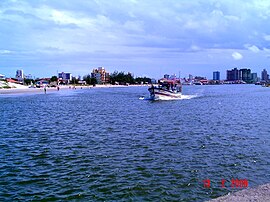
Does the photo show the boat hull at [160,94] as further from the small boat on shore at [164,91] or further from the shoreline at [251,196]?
the shoreline at [251,196]

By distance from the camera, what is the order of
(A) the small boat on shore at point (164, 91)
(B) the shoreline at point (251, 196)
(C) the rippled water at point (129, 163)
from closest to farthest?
(B) the shoreline at point (251, 196) → (C) the rippled water at point (129, 163) → (A) the small boat on shore at point (164, 91)

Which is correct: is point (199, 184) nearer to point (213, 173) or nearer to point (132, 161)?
point (213, 173)

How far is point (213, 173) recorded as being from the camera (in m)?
13.6

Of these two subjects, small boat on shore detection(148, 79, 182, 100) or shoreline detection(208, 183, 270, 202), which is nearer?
shoreline detection(208, 183, 270, 202)

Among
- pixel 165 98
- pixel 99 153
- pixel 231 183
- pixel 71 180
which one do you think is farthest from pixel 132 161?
pixel 165 98

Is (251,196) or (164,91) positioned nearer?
(251,196)

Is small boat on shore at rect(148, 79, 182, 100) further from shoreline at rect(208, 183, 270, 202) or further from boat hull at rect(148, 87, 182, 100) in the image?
shoreline at rect(208, 183, 270, 202)
